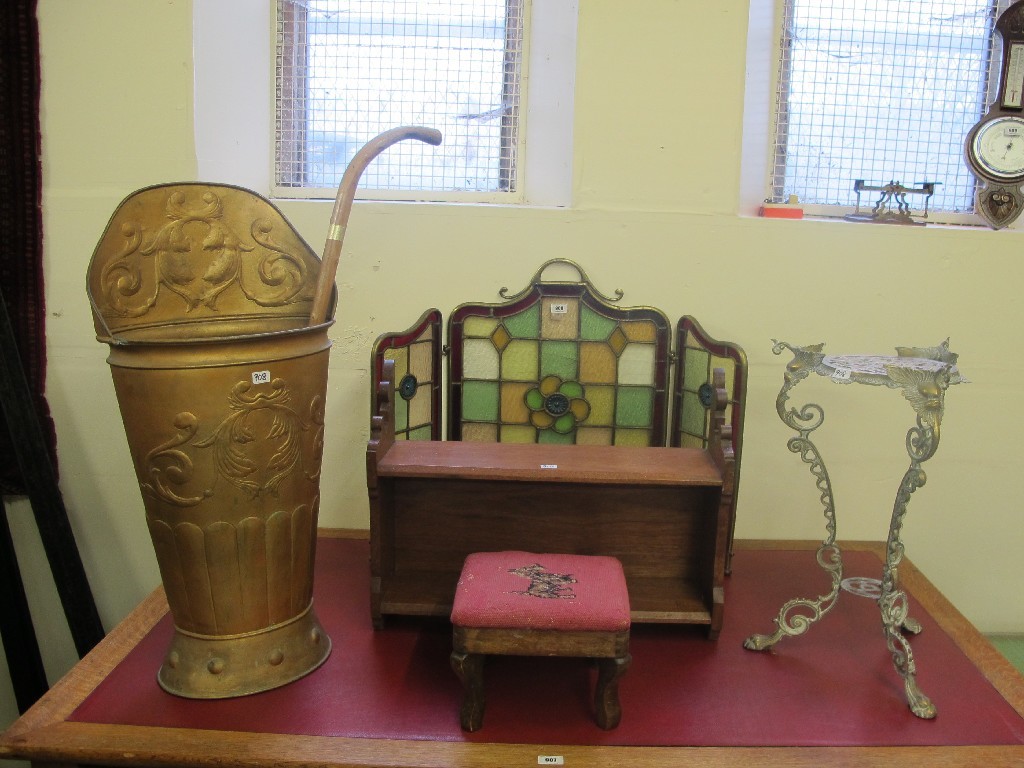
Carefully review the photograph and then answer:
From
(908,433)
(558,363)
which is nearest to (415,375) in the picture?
(558,363)

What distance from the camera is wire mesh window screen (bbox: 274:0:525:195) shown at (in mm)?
2715

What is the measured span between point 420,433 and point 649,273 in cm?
76

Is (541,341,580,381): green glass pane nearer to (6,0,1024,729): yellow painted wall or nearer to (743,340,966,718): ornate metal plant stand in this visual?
(6,0,1024,729): yellow painted wall

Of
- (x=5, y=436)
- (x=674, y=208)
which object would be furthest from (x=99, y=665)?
(x=674, y=208)

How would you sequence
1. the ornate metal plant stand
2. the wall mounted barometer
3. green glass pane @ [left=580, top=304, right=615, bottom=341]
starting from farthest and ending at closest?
the wall mounted barometer < green glass pane @ [left=580, top=304, right=615, bottom=341] < the ornate metal plant stand

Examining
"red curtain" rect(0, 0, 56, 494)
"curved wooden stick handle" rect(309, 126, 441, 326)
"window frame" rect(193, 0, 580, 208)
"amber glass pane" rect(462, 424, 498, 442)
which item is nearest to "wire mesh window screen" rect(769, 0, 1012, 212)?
"window frame" rect(193, 0, 580, 208)

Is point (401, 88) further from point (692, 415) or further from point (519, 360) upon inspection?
point (692, 415)

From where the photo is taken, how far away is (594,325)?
250 centimetres

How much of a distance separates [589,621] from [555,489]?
528mm

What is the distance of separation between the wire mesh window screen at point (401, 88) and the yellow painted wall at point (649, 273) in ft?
0.90

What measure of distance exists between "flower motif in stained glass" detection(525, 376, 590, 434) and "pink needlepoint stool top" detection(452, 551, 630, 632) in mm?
668

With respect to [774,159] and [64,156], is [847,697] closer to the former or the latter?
[774,159]

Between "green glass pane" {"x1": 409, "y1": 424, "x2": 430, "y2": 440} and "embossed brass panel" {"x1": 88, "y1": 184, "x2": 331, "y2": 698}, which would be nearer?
"embossed brass panel" {"x1": 88, "y1": 184, "x2": 331, "y2": 698}

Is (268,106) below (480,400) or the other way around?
the other way around
